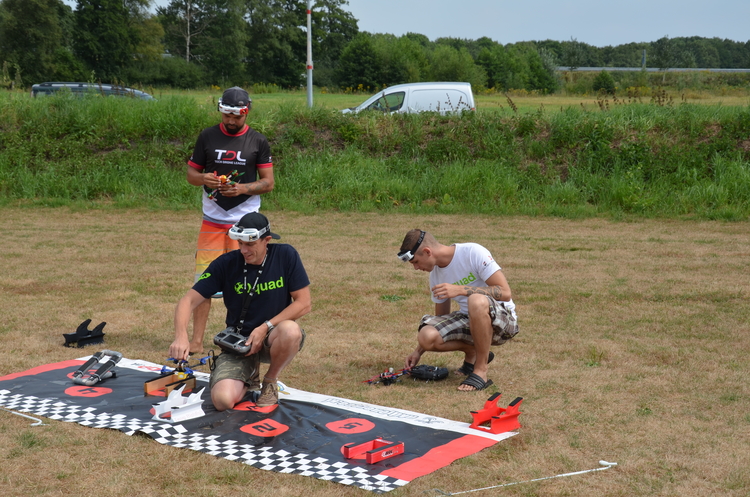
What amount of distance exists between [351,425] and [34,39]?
2075 inches

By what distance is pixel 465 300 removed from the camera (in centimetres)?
553

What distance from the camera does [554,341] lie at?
6496mm

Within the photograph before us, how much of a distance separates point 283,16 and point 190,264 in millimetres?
56611

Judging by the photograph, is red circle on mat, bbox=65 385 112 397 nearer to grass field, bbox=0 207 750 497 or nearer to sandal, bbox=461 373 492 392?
grass field, bbox=0 207 750 497

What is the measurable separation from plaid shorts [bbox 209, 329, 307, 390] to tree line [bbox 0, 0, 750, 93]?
39499 millimetres

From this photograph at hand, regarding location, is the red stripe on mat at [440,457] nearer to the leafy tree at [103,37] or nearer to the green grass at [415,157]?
the green grass at [415,157]

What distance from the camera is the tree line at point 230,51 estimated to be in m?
49.2

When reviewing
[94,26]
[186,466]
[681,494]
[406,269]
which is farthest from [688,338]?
[94,26]

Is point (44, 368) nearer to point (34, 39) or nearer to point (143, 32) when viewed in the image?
point (34, 39)

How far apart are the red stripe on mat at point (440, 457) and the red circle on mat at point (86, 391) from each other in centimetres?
228

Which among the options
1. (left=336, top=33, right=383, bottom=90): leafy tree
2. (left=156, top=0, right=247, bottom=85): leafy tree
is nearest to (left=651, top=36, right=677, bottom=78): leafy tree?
(left=336, top=33, right=383, bottom=90): leafy tree

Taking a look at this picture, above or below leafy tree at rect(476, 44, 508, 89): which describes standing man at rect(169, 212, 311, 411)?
below

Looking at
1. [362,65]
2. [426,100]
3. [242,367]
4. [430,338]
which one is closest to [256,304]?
[242,367]

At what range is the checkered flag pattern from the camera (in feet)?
12.5
